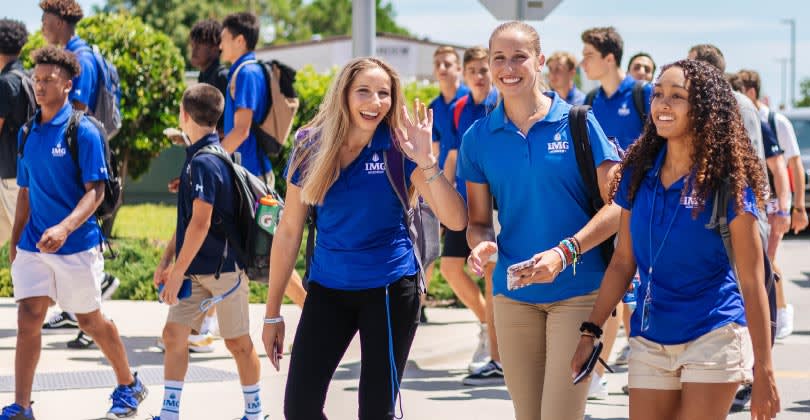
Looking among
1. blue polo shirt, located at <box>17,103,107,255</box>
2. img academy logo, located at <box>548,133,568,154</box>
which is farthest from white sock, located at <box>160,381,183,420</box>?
img academy logo, located at <box>548,133,568,154</box>

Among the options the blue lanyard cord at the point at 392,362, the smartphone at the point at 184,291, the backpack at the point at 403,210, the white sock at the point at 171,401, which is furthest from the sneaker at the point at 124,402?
the blue lanyard cord at the point at 392,362

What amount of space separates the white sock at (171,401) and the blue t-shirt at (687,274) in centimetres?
290

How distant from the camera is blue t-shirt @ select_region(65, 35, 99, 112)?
9.07 metres

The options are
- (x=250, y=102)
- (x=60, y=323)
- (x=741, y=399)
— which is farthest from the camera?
(x=60, y=323)

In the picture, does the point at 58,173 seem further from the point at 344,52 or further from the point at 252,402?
the point at 344,52

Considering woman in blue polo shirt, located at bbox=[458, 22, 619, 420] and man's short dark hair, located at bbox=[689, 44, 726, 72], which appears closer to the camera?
woman in blue polo shirt, located at bbox=[458, 22, 619, 420]

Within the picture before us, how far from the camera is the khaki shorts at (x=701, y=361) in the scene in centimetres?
434

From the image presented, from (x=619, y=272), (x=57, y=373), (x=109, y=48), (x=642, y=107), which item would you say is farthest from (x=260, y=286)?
(x=619, y=272)

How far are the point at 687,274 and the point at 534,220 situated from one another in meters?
0.72

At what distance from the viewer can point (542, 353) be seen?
497 centimetres

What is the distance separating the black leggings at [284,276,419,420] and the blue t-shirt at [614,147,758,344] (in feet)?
3.39

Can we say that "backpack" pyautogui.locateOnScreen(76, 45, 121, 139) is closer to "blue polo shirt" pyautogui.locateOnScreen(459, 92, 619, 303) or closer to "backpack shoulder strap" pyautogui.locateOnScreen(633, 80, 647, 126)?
"backpack shoulder strap" pyautogui.locateOnScreen(633, 80, 647, 126)

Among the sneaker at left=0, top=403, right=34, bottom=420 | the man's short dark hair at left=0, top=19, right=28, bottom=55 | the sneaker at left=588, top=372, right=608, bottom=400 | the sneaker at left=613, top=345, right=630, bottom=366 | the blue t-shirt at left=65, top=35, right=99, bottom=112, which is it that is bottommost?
the sneaker at left=613, top=345, right=630, bottom=366

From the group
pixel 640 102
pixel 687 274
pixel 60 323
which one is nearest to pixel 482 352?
pixel 640 102
